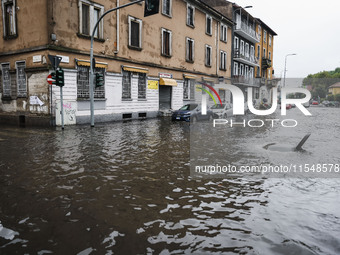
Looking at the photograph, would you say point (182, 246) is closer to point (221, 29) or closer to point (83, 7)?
point (83, 7)

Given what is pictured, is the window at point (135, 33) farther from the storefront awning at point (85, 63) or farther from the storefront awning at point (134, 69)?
the storefront awning at point (85, 63)

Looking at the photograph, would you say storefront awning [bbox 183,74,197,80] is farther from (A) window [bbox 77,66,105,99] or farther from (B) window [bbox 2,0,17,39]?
(B) window [bbox 2,0,17,39]

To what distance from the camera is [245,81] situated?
41.7 meters

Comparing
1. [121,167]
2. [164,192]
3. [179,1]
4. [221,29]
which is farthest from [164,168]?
[221,29]

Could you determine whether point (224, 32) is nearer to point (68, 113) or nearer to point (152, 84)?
point (152, 84)

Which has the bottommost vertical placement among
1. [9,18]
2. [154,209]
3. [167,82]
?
[154,209]

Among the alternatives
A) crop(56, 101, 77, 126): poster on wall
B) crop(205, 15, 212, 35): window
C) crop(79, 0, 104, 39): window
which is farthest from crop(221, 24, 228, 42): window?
crop(56, 101, 77, 126): poster on wall

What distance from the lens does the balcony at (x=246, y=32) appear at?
36688 millimetres

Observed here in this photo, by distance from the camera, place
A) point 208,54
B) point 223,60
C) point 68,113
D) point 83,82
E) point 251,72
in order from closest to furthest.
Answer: point 68,113 → point 83,82 → point 208,54 → point 223,60 → point 251,72

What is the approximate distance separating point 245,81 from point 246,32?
6726 millimetres

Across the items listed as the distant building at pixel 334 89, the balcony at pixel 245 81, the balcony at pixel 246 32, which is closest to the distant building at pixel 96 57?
the balcony at pixel 246 32

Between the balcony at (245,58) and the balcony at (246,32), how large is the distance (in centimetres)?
233

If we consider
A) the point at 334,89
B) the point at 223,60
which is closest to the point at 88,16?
the point at 223,60

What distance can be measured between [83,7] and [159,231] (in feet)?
55.6
